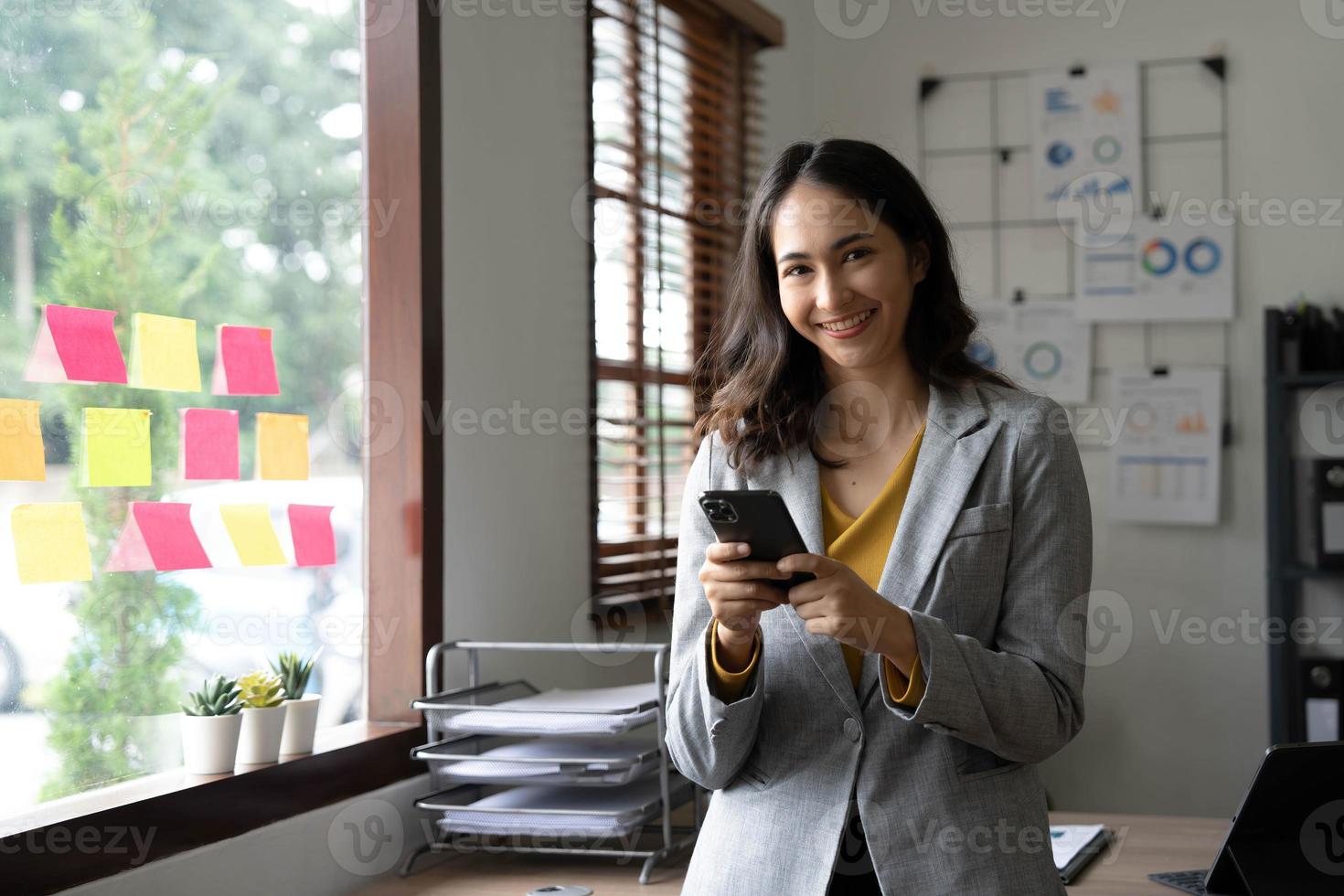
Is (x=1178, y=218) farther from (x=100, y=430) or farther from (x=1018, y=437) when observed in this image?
(x=100, y=430)

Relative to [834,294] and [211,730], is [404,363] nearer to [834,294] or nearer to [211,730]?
[211,730]

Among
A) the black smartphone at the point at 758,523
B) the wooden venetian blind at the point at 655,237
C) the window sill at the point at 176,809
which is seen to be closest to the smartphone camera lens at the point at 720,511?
the black smartphone at the point at 758,523

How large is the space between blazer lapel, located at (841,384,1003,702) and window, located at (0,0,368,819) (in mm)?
905

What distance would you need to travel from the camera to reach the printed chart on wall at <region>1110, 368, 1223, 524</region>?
357cm

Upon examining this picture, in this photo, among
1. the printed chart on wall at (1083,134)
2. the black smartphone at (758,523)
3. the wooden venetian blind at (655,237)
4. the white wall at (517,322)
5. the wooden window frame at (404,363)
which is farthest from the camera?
the printed chart on wall at (1083,134)

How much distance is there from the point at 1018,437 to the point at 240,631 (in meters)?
1.07

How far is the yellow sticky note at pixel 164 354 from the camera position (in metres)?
1.56

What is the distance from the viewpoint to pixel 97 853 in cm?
135

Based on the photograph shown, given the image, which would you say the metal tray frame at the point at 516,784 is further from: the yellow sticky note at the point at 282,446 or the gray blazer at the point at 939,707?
the gray blazer at the point at 939,707

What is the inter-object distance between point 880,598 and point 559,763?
74 cm

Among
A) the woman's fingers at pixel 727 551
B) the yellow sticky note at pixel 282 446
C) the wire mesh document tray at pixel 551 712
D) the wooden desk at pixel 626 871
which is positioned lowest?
the wooden desk at pixel 626 871

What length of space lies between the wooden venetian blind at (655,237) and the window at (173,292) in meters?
0.65

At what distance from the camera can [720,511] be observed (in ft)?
3.61

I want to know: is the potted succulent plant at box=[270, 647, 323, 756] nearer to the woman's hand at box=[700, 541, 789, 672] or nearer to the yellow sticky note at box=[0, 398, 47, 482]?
the yellow sticky note at box=[0, 398, 47, 482]
